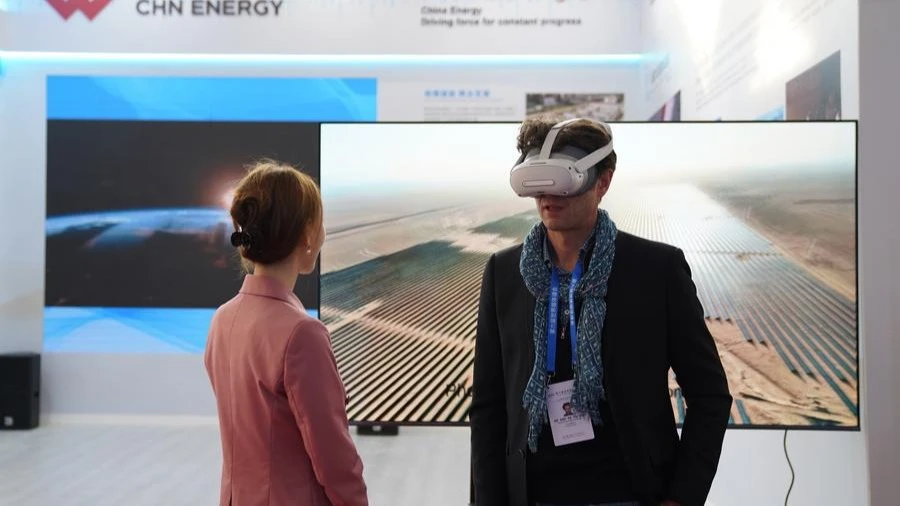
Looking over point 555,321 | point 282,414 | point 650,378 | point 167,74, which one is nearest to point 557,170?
point 555,321

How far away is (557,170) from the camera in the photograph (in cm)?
127

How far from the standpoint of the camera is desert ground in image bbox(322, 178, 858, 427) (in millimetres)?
2098

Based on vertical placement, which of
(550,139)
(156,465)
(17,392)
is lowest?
(156,465)

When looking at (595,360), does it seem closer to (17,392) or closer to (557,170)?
(557,170)

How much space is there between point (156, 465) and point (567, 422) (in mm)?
4262

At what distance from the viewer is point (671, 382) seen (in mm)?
2203

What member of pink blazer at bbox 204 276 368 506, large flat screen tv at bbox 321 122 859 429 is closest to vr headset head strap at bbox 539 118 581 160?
pink blazer at bbox 204 276 368 506

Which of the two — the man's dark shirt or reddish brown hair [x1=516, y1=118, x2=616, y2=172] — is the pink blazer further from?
reddish brown hair [x1=516, y1=118, x2=616, y2=172]

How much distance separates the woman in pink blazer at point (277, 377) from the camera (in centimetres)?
127

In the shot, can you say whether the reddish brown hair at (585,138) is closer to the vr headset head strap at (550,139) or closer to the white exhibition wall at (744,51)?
the vr headset head strap at (550,139)

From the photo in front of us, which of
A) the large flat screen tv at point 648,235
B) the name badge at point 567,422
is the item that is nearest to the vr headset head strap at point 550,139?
the name badge at point 567,422

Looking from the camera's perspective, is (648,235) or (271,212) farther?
(648,235)

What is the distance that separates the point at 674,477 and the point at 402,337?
3.72 feet

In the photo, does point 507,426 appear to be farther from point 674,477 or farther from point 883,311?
point 883,311
